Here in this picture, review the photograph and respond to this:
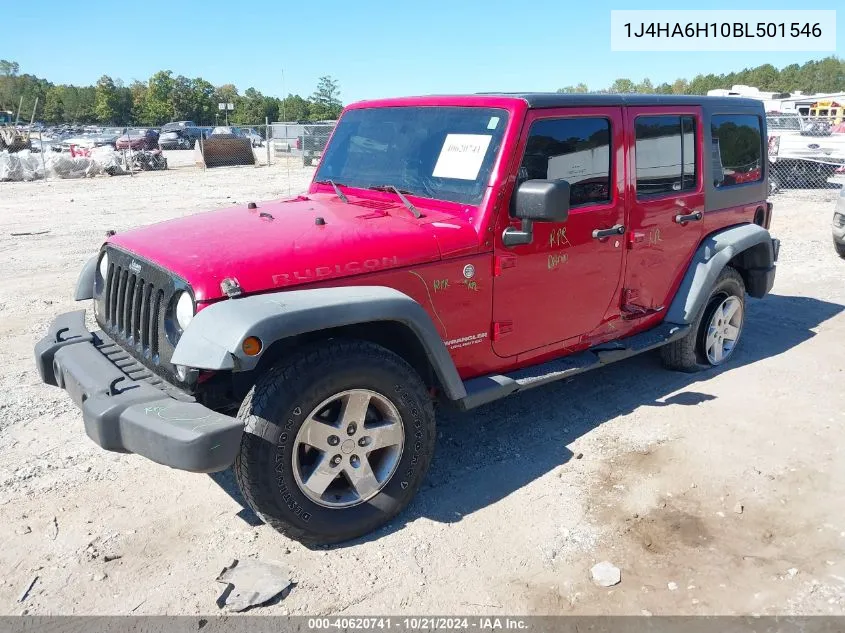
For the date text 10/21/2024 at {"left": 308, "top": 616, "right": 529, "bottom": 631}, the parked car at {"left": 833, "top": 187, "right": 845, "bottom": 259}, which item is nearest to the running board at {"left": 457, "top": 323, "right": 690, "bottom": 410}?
the date text 10/21/2024 at {"left": 308, "top": 616, "right": 529, "bottom": 631}

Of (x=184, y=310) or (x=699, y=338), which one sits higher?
(x=184, y=310)

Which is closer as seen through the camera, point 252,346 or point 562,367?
point 252,346

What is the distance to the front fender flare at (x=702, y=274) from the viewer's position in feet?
15.8

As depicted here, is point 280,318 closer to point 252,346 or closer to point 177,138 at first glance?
point 252,346

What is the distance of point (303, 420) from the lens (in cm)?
293

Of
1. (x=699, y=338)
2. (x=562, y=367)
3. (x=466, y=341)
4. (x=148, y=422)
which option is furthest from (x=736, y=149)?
(x=148, y=422)

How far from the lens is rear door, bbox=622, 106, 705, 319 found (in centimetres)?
431

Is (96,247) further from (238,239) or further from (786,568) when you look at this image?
(786,568)

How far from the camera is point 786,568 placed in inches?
120

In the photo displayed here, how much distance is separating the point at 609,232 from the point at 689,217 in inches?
37.7

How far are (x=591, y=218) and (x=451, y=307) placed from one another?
1142 mm

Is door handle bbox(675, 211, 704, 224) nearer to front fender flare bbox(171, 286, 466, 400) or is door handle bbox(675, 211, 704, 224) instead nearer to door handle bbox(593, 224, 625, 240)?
door handle bbox(593, 224, 625, 240)

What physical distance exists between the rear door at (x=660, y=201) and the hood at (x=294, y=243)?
4.77ft

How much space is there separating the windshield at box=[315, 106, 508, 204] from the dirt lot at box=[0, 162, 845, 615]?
156 cm
